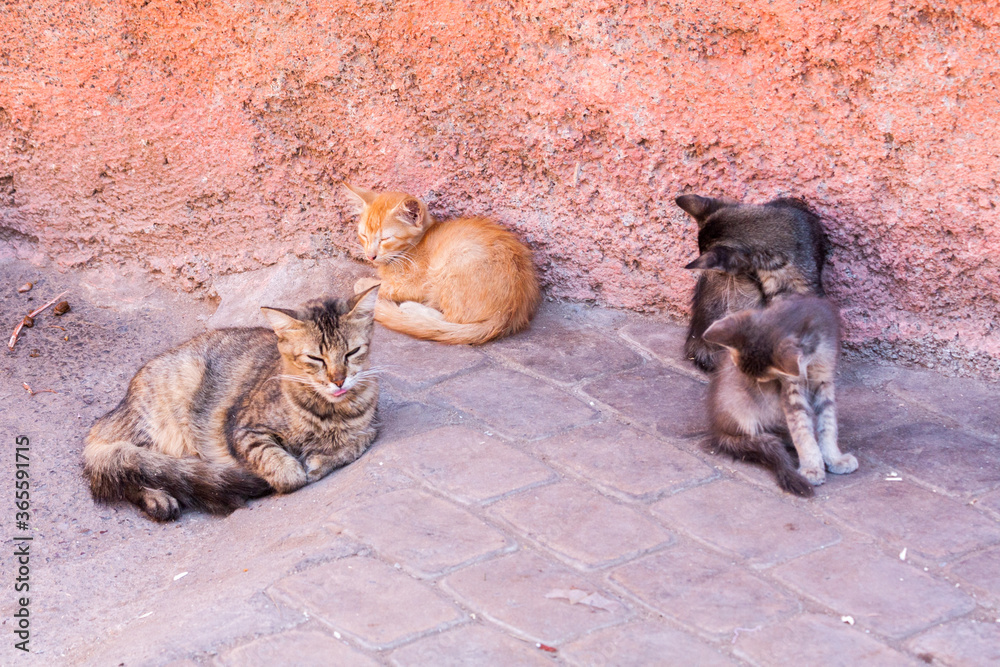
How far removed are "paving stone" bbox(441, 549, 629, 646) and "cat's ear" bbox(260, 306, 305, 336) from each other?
133cm

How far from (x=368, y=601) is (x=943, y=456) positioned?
7.55ft

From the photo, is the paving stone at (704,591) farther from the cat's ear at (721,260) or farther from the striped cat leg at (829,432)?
the cat's ear at (721,260)

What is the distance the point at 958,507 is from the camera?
3.40 meters

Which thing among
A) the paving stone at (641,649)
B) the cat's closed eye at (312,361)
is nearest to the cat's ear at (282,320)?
the cat's closed eye at (312,361)

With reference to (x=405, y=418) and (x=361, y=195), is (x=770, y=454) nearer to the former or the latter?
(x=405, y=418)

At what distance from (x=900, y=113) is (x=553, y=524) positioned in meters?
2.36

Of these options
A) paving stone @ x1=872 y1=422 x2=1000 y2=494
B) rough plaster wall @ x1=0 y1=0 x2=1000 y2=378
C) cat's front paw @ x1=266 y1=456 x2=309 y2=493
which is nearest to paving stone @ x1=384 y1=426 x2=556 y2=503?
cat's front paw @ x1=266 y1=456 x2=309 y2=493

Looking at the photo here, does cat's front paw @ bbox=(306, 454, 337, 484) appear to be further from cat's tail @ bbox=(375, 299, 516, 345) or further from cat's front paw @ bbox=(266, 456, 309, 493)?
cat's tail @ bbox=(375, 299, 516, 345)

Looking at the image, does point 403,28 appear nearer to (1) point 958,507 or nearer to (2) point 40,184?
(2) point 40,184

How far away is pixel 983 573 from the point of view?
3.00 meters

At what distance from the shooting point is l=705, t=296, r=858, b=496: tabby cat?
11.8ft

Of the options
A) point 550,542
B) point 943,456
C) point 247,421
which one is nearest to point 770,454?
point 943,456

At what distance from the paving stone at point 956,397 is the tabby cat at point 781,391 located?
650 mm

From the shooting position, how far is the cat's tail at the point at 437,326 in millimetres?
4996
